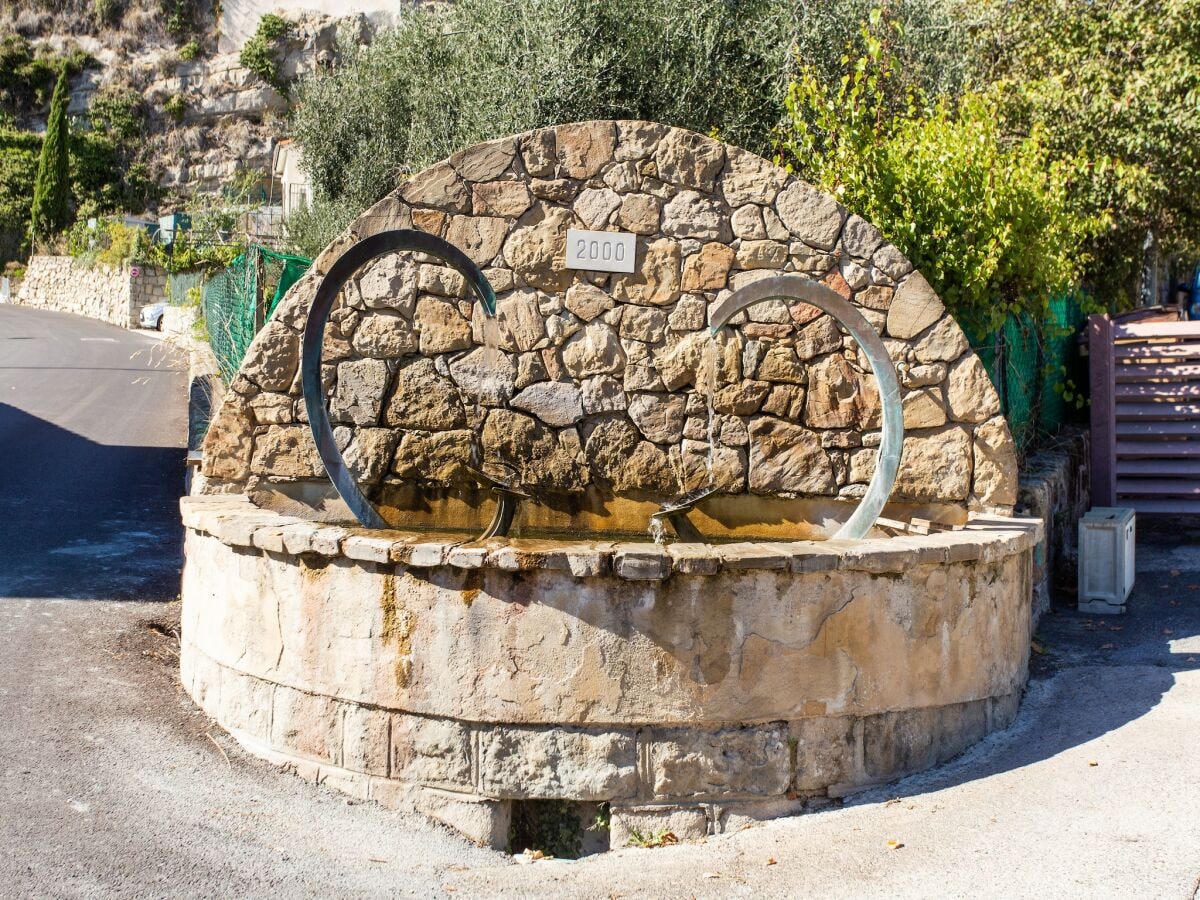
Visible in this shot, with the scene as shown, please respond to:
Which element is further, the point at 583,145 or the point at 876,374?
the point at 583,145

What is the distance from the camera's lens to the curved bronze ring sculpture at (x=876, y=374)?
220 inches

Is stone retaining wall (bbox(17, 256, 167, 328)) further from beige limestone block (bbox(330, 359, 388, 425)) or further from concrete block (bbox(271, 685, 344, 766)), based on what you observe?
concrete block (bbox(271, 685, 344, 766))

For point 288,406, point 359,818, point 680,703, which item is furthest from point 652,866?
point 288,406

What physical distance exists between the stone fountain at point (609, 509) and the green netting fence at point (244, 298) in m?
1.26

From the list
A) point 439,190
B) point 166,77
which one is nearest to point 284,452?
point 439,190

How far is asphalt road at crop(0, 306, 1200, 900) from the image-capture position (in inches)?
158

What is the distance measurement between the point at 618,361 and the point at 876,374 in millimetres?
1801

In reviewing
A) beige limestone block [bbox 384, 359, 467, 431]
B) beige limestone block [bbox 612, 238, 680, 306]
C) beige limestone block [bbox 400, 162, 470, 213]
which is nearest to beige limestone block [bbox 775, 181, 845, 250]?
beige limestone block [bbox 612, 238, 680, 306]

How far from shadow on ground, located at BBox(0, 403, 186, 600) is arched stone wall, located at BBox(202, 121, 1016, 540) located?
4.60ft

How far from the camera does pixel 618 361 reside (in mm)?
6914

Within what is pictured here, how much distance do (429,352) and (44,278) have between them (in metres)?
33.7

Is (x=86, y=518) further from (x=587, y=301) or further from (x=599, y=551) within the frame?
(x=599, y=551)

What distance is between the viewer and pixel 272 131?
43.6m

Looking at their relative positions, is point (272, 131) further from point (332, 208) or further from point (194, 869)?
point (194, 869)
